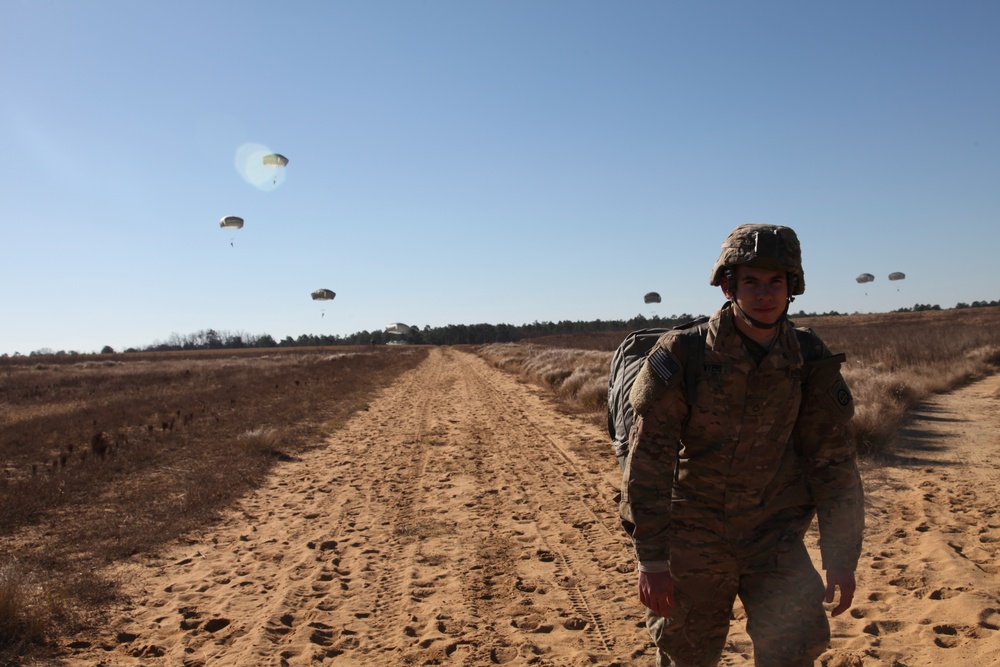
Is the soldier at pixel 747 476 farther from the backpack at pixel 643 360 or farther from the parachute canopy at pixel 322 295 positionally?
the parachute canopy at pixel 322 295

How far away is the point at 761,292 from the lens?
8.21 ft

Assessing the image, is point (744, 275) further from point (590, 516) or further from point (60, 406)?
point (60, 406)

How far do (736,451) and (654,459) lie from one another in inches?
13.7

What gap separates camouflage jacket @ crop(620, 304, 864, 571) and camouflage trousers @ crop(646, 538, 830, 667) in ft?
0.22

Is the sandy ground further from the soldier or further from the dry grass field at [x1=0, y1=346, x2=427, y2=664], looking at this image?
the soldier

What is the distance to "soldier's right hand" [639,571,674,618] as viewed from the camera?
2436 millimetres

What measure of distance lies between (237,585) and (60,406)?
828 inches

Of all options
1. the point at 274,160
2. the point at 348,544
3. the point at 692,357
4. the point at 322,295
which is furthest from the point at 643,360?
the point at 322,295

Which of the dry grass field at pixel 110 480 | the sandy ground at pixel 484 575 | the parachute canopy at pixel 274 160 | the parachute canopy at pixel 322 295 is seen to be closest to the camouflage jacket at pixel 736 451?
the sandy ground at pixel 484 575

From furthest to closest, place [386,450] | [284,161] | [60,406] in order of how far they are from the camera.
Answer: [284,161] → [60,406] → [386,450]

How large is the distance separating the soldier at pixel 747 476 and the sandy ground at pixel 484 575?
1.51 metres

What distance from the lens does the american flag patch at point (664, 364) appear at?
244 cm

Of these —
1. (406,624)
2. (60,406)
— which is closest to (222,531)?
(406,624)

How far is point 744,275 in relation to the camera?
2561 millimetres
